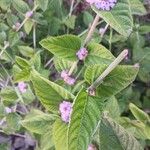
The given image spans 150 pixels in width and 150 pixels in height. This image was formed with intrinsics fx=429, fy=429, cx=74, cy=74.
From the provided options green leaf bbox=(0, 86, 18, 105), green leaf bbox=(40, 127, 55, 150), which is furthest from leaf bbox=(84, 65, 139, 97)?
green leaf bbox=(0, 86, 18, 105)

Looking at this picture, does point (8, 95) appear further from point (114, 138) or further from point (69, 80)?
point (114, 138)

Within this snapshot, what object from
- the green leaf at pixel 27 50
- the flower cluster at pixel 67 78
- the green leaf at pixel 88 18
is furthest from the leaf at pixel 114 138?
the green leaf at pixel 88 18

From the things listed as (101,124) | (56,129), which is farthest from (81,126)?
(56,129)

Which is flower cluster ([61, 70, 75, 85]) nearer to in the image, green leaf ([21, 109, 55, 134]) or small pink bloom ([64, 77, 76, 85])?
small pink bloom ([64, 77, 76, 85])

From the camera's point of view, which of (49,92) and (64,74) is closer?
(49,92)

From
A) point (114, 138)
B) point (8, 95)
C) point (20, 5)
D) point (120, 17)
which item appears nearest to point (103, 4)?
point (120, 17)

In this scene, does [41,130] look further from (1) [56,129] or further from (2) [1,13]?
(2) [1,13]
